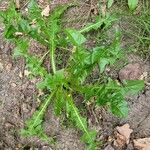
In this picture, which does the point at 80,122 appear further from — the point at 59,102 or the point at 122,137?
the point at 122,137

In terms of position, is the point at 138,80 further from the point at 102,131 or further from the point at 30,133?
the point at 30,133

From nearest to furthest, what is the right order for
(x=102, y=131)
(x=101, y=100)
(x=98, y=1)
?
(x=101, y=100) → (x=102, y=131) → (x=98, y=1)

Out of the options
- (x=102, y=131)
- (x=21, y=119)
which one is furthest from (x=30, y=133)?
(x=102, y=131)

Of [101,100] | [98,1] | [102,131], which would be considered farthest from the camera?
[98,1]

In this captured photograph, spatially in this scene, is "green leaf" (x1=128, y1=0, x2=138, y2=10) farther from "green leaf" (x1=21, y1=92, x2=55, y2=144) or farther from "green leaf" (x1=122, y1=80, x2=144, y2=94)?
"green leaf" (x1=21, y1=92, x2=55, y2=144)

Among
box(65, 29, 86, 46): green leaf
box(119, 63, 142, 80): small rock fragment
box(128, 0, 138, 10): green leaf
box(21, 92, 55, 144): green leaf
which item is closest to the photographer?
box(65, 29, 86, 46): green leaf

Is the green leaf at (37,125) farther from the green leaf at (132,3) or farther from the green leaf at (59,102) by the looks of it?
the green leaf at (132,3)

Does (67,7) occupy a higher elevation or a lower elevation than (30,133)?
higher

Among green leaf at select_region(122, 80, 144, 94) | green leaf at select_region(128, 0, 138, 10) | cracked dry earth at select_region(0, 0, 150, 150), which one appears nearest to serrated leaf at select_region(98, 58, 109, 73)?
green leaf at select_region(122, 80, 144, 94)
